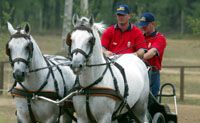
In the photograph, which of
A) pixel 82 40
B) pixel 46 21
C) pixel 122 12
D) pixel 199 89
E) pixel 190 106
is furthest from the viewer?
pixel 46 21

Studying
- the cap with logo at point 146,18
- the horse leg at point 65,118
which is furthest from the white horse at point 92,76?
the cap with logo at point 146,18

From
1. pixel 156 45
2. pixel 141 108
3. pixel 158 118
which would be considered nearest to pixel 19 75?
pixel 141 108

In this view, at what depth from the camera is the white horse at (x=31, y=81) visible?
1006cm

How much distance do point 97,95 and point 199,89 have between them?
15929mm

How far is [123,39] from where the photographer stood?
37.9 feet

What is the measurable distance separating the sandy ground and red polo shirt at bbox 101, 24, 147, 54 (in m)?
4.26

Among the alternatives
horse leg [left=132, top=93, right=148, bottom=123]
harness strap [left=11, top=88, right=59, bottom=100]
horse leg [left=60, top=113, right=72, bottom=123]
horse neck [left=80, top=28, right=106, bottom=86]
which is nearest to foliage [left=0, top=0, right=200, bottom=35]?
horse leg [left=60, top=113, right=72, bottom=123]

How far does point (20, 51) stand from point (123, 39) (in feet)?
6.82

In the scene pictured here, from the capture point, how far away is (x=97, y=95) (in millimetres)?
9859

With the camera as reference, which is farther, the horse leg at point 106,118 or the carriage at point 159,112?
the carriage at point 159,112

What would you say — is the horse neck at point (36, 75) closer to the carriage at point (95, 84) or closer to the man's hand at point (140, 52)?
→ the carriage at point (95, 84)

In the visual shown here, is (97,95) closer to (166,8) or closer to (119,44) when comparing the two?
(119,44)

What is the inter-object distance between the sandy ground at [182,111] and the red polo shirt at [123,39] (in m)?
4.26

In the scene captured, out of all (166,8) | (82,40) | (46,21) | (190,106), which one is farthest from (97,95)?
(46,21)
